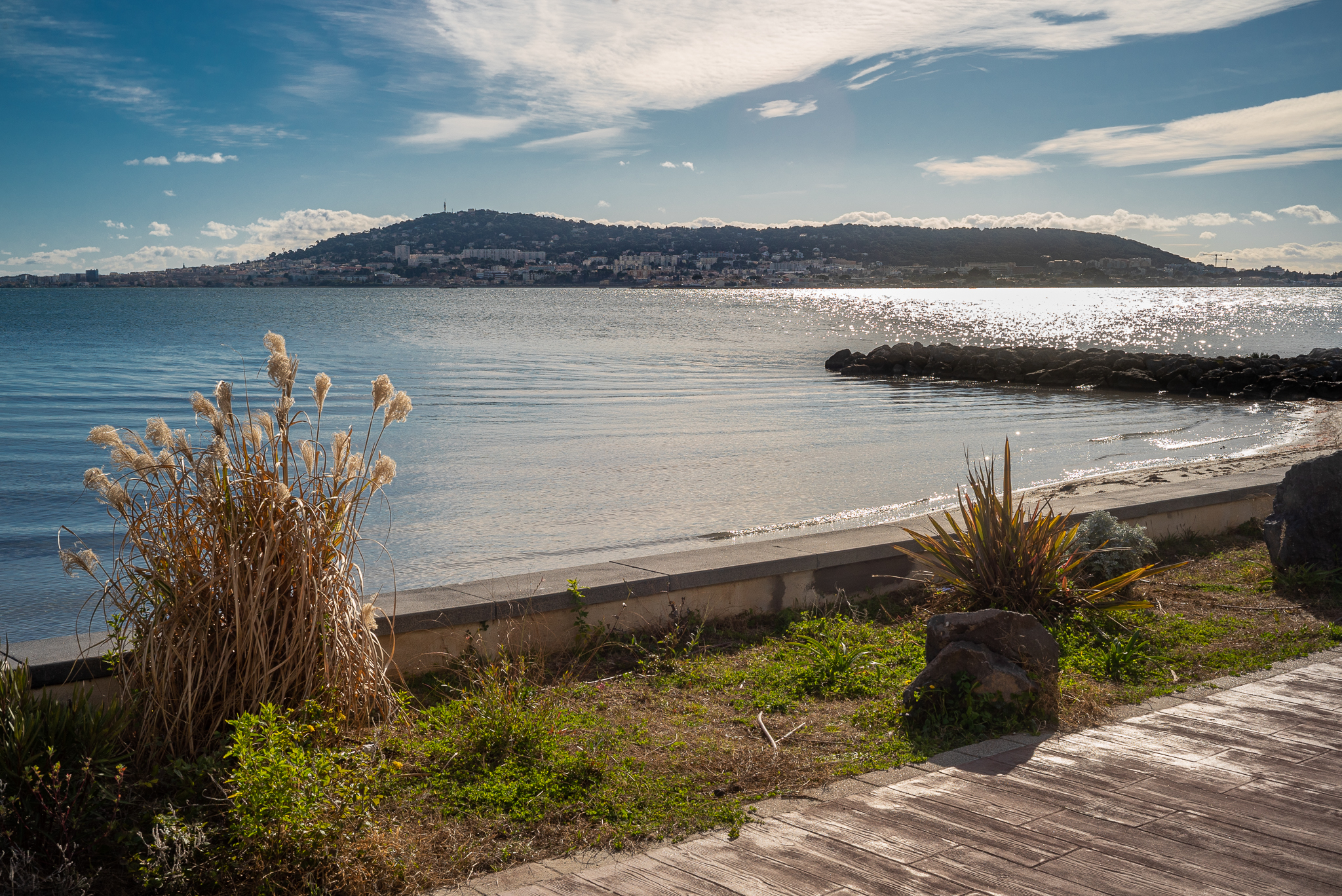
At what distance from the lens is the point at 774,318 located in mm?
103438

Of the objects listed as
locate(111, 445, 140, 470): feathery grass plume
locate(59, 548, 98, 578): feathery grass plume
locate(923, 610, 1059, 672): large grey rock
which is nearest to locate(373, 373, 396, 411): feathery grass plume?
locate(111, 445, 140, 470): feathery grass plume

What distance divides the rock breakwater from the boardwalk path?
1288 inches

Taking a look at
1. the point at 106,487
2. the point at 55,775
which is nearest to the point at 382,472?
the point at 106,487

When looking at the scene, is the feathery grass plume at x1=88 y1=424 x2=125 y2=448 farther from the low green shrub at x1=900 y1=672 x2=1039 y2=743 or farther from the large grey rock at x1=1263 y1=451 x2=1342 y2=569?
the large grey rock at x1=1263 y1=451 x2=1342 y2=569

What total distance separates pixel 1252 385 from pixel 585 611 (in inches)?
1343

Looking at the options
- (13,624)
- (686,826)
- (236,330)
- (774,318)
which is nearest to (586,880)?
(686,826)

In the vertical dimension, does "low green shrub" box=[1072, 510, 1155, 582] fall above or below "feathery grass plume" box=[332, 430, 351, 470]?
below

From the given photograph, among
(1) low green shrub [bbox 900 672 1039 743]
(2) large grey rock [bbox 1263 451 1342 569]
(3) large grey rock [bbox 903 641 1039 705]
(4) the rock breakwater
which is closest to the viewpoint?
(1) low green shrub [bbox 900 672 1039 743]

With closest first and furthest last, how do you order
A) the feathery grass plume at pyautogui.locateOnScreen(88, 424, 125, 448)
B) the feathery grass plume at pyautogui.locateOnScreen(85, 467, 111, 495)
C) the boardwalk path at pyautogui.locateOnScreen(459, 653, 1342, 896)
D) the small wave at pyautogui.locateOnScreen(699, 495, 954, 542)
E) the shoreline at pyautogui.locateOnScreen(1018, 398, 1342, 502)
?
the boardwalk path at pyautogui.locateOnScreen(459, 653, 1342, 896)
the feathery grass plume at pyautogui.locateOnScreen(88, 424, 125, 448)
the feathery grass plume at pyautogui.locateOnScreen(85, 467, 111, 495)
the shoreline at pyautogui.locateOnScreen(1018, 398, 1342, 502)
the small wave at pyautogui.locateOnScreen(699, 495, 954, 542)

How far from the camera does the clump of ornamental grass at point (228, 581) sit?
154 inches

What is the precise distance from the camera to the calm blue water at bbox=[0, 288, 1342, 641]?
11.4 meters

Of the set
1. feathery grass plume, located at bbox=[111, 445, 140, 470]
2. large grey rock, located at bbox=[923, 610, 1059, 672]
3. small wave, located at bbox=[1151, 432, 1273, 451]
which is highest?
feathery grass plume, located at bbox=[111, 445, 140, 470]

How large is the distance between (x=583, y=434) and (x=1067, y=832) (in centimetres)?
1751

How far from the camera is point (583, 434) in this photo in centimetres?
2062
